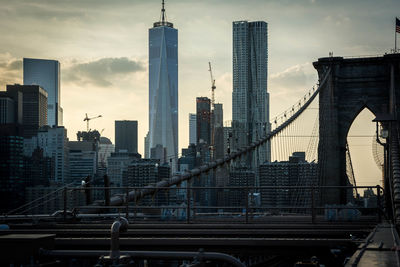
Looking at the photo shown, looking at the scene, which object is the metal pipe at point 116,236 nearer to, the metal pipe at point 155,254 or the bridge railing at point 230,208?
the metal pipe at point 155,254

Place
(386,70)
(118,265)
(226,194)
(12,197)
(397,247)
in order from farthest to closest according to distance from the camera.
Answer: (12,197) < (226,194) < (386,70) < (397,247) < (118,265)

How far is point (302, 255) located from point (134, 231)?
4630mm

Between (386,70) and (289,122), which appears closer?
(386,70)

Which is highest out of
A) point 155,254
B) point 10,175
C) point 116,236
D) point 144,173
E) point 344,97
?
point 344,97

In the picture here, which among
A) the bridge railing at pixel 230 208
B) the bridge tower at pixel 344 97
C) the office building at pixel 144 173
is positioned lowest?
the bridge railing at pixel 230 208

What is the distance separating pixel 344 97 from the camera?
Result: 1495 inches

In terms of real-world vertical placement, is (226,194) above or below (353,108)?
below

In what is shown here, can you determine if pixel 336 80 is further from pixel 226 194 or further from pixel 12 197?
pixel 12 197

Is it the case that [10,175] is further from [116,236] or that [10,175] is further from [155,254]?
[116,236]

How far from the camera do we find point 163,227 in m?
18.1

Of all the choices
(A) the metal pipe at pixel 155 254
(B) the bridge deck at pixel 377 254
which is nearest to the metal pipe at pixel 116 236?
(A) the metal pipe at pixel 155 254

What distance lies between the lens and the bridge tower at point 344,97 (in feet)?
122

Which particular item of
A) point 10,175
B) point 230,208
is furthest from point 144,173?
point 230,208

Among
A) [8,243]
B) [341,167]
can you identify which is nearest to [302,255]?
[8,243]
